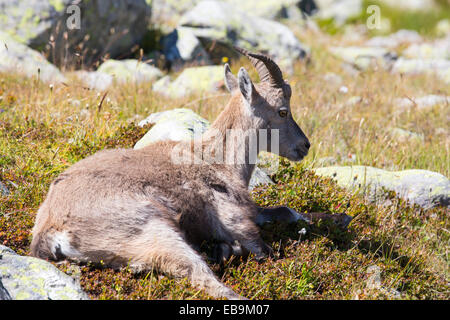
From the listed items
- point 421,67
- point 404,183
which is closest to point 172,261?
point 404,183

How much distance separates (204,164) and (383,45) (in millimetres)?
24233

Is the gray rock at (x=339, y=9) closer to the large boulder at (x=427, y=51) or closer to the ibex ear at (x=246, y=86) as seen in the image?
the large boulder at (x=427, y=51)

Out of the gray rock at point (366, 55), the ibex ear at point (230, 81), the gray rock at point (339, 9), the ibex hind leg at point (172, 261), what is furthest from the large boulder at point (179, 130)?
the gray rock at point (339, 9)

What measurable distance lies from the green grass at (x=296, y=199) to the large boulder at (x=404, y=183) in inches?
10.4

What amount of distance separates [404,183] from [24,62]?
360 inches

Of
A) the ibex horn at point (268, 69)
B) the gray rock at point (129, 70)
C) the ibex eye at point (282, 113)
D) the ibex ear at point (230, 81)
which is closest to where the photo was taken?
the ibex horn at point (268, 69)

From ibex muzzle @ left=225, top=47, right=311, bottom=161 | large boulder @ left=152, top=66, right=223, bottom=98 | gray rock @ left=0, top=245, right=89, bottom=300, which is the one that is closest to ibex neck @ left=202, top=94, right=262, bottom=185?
ibex muzzle @ left=225, top=47, right=311, bottom=161

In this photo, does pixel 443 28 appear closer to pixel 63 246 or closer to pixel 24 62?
pixel 24 62

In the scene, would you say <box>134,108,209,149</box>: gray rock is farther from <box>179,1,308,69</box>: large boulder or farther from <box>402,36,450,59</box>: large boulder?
<box>402,36,450,59</box>: large boulder

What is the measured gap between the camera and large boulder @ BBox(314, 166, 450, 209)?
8344mm

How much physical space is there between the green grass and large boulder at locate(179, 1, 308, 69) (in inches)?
225

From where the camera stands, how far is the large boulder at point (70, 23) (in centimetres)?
1334

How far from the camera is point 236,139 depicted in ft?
21.8
